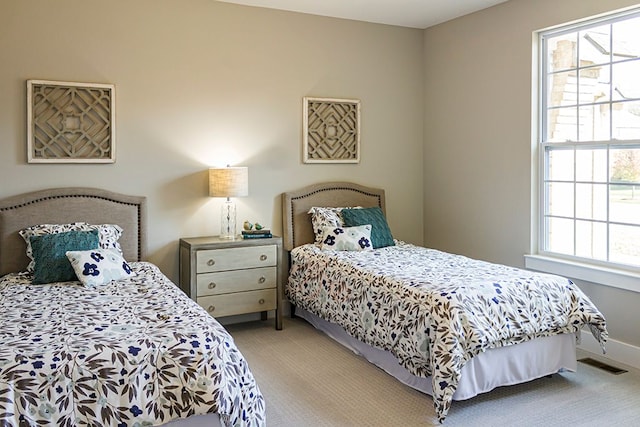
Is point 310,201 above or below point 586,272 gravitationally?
above

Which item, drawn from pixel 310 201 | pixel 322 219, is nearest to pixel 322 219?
pixel 322 219

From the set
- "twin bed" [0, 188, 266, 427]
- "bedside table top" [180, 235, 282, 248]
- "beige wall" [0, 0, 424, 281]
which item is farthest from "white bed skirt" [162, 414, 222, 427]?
"beige wall" [0, 0, 424, 281]

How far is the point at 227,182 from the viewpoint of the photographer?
4328 mm

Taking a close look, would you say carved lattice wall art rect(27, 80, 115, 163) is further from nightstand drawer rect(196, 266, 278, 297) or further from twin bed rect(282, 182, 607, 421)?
twin bed rect(282, 182, 607, 421)

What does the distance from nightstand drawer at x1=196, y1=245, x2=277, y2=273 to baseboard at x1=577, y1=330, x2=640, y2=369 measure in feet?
8.05

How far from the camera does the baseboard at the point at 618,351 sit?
11.8ft

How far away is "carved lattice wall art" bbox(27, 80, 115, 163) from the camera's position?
12.9 feet

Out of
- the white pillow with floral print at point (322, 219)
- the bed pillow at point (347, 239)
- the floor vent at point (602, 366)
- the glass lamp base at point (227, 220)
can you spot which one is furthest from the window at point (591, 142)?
the glass lamp base at point (227, 220)

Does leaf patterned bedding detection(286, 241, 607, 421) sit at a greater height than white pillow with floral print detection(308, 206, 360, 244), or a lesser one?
lesser

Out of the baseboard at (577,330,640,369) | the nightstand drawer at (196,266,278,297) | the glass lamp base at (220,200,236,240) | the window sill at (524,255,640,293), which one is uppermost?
the glass lamp base at (220,200,236,240)

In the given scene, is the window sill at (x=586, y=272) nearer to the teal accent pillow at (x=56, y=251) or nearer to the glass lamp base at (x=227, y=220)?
the glass lamp base at (x=227, y=220)

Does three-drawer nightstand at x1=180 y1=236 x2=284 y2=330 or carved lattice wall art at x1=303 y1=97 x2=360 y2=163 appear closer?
three-drawer nightstand at x1=180 y1=236 x2=284 y2=330

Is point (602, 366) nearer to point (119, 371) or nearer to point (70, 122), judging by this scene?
point (119, 371)

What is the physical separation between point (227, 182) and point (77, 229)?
3.77 feet
